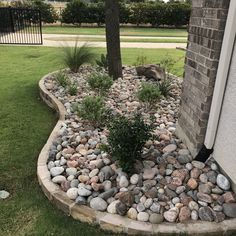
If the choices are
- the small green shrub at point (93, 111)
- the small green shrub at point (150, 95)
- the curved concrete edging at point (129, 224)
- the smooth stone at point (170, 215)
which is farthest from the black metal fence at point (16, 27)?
the smooth stone at point (170, 215)

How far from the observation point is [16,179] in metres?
2.85

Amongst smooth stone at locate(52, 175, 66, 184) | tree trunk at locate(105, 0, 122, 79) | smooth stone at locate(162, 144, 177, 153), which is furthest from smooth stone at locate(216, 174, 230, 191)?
tree trunk at locate(105, 0, 122, 79)

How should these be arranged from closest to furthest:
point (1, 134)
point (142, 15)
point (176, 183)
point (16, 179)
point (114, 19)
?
point (176, 183), point (16, 179), point (1, 134), point (114, 19), point (142, 15)

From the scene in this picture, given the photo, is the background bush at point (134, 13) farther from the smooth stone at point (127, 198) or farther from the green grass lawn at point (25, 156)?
the smooth stone at point (127, 198)

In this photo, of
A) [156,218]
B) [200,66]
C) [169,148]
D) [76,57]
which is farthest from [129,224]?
[76,57]

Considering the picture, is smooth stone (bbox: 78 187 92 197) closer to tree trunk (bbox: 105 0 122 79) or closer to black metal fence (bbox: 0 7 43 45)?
tree trunk (bbox: 105 0 122 79)

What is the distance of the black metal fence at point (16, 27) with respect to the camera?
10.9 metres

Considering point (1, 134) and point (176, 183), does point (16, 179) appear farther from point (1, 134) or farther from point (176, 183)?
point (176, 183)

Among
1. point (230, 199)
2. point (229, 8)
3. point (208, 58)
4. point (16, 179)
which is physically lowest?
point (16, 179)

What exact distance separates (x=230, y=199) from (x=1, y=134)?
264 cm

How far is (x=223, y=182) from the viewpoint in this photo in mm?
2488

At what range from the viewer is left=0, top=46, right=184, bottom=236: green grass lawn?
7.50ft

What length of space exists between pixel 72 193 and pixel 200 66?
1.52 m

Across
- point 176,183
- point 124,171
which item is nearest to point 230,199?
point 176,183
